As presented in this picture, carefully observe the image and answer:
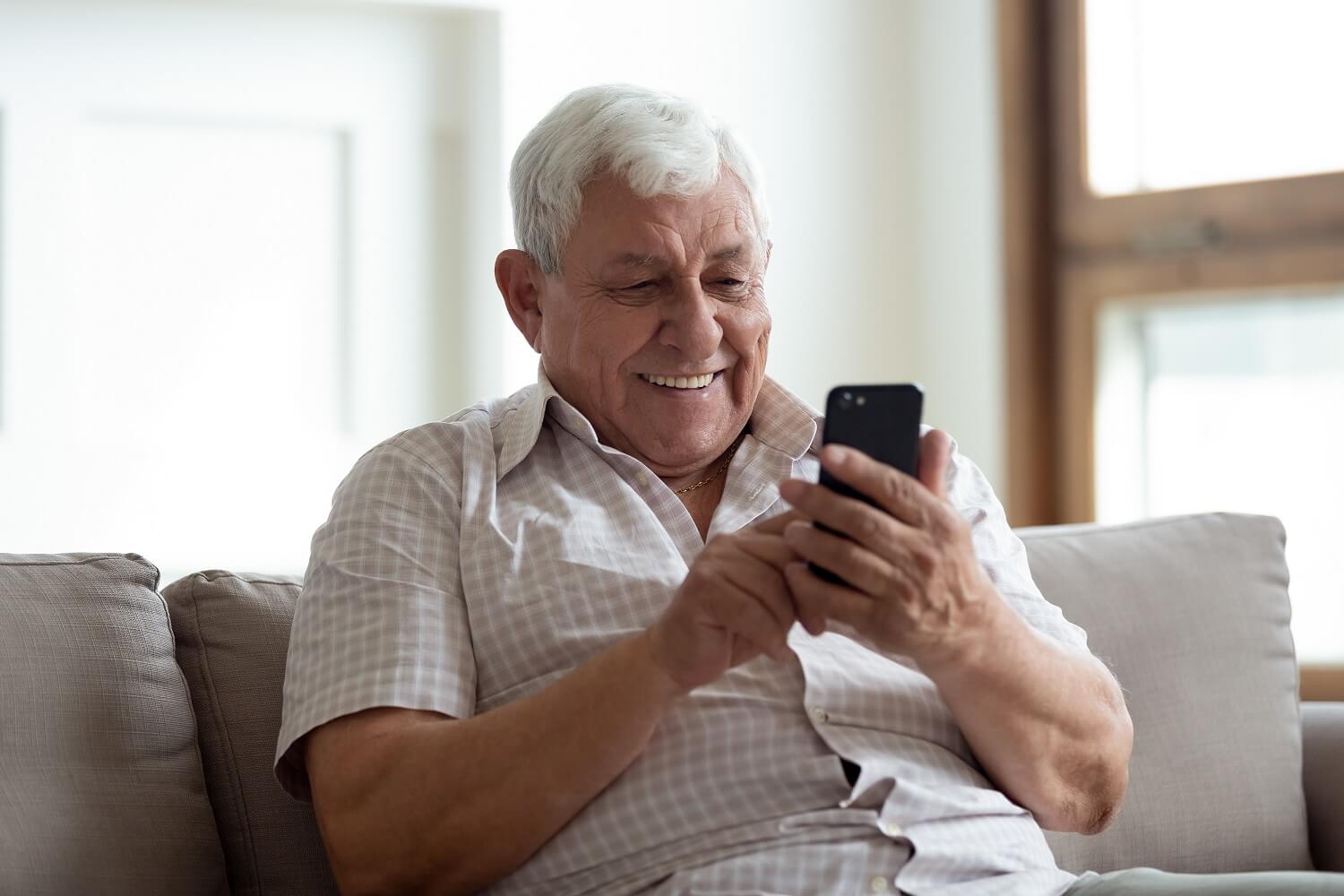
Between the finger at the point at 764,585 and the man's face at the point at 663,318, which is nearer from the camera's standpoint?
the finger at the point at 764,585

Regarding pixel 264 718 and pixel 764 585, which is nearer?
pixel 764 585

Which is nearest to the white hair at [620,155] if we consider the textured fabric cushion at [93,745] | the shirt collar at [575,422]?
the shirt collar at [575,422]

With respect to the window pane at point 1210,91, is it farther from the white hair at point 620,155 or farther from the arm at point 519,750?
the arm at point 519,750

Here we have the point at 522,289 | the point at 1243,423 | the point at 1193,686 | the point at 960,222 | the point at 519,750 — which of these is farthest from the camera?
the point at 960,222

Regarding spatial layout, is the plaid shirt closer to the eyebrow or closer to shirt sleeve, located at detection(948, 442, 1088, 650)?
shirt sleeve, located at detection(948, 442, 1088, 650)

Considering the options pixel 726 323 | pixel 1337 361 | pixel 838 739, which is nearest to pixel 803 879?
pixel 838 739

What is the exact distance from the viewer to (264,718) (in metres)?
1.44

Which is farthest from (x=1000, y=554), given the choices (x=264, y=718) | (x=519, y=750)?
(x=264, y=718)

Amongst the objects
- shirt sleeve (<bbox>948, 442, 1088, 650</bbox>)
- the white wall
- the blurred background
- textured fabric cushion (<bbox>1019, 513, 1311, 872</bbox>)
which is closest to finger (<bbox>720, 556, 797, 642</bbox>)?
shirt sleeve (<bbox>948, 442, 1088, 650</bbox>)

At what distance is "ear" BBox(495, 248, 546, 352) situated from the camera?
154 cm

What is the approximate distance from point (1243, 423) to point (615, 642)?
2.02m

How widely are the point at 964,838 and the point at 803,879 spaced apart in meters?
0.15

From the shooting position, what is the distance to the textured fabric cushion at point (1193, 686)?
1640 mm

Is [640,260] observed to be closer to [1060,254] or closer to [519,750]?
[519,750]
